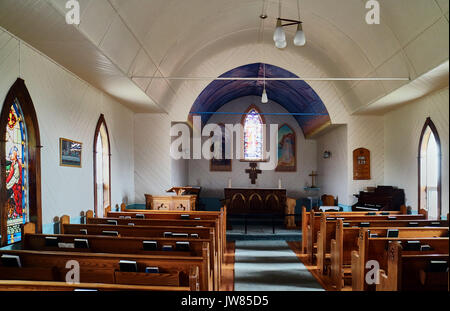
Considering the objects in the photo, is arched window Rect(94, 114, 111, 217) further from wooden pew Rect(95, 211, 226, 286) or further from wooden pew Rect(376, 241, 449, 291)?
wooden pew Rect(376, 241, 449, 291)

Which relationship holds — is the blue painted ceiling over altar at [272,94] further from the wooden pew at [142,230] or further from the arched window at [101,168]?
the wooden pew at [142,230]

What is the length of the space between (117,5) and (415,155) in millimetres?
7049

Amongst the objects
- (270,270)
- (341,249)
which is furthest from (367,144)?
(341,249)

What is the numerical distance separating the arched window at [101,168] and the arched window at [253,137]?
738cm

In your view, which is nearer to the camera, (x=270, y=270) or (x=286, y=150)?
(x=270, y=270)

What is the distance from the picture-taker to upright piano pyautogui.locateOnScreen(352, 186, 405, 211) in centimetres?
883

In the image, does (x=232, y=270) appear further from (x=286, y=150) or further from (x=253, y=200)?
(x=286, y=150)

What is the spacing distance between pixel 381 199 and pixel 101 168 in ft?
22.4

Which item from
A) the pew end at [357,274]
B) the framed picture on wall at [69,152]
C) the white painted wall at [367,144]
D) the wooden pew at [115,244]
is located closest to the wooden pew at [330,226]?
the pew end at [357,274]

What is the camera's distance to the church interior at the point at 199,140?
12.0ft

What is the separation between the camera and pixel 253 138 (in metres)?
14.7

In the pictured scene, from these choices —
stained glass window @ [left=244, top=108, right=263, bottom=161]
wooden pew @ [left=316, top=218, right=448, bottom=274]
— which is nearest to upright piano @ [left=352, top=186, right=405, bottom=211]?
wooden pew @ [left=316, top=218, right=448, bottom=274]

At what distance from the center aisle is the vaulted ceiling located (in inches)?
143

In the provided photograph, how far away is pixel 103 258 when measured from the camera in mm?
3262
